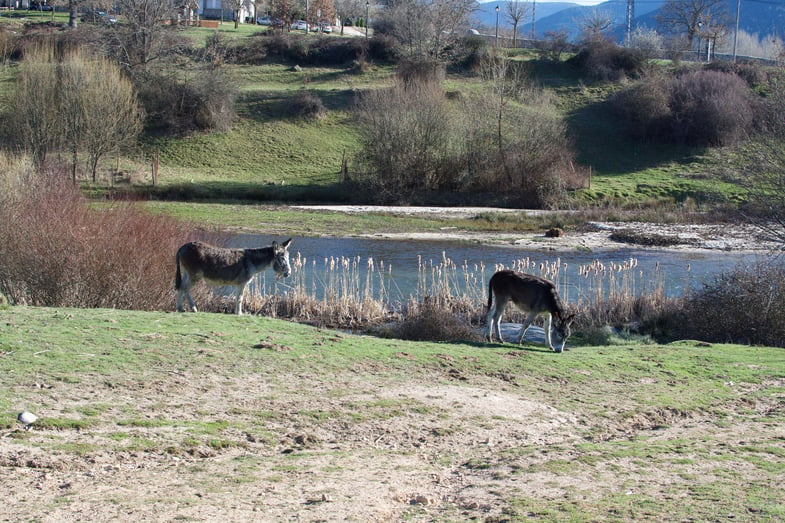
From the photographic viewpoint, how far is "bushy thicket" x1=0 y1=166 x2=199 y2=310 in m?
18.0

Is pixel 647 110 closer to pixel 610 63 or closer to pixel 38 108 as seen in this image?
pixel 610 63

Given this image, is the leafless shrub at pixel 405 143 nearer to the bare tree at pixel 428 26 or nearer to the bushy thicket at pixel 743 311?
the bare tree at pixel 428 26

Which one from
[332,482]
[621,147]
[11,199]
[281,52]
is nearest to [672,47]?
[621,147]

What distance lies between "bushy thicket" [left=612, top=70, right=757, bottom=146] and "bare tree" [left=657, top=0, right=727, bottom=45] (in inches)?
1871

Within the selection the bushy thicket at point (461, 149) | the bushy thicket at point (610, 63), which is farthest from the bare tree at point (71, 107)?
the bushy thicket at point (610, 63)

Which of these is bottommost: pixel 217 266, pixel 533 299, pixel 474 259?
pixel 474 259

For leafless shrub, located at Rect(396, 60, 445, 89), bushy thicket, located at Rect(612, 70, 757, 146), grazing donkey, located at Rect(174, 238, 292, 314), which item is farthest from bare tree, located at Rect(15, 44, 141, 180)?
bushy thicket, located at Rect(612, 70, 757, 146)

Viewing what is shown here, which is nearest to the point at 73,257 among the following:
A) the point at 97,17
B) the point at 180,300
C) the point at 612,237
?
the point at 180,300

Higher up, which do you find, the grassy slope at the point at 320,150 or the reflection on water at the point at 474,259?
the grassy slope at the point at 320,150

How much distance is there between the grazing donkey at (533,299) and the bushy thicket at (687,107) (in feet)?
213

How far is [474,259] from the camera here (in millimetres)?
36844

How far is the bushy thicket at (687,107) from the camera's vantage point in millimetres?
76562

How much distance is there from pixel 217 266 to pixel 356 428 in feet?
29.1

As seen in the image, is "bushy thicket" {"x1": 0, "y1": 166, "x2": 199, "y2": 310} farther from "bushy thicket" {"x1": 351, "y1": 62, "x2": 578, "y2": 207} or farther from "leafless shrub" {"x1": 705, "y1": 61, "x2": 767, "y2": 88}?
"leafless shrub" {"x1": 705, "y1": 61, "x2": 767, "y2": 88}
